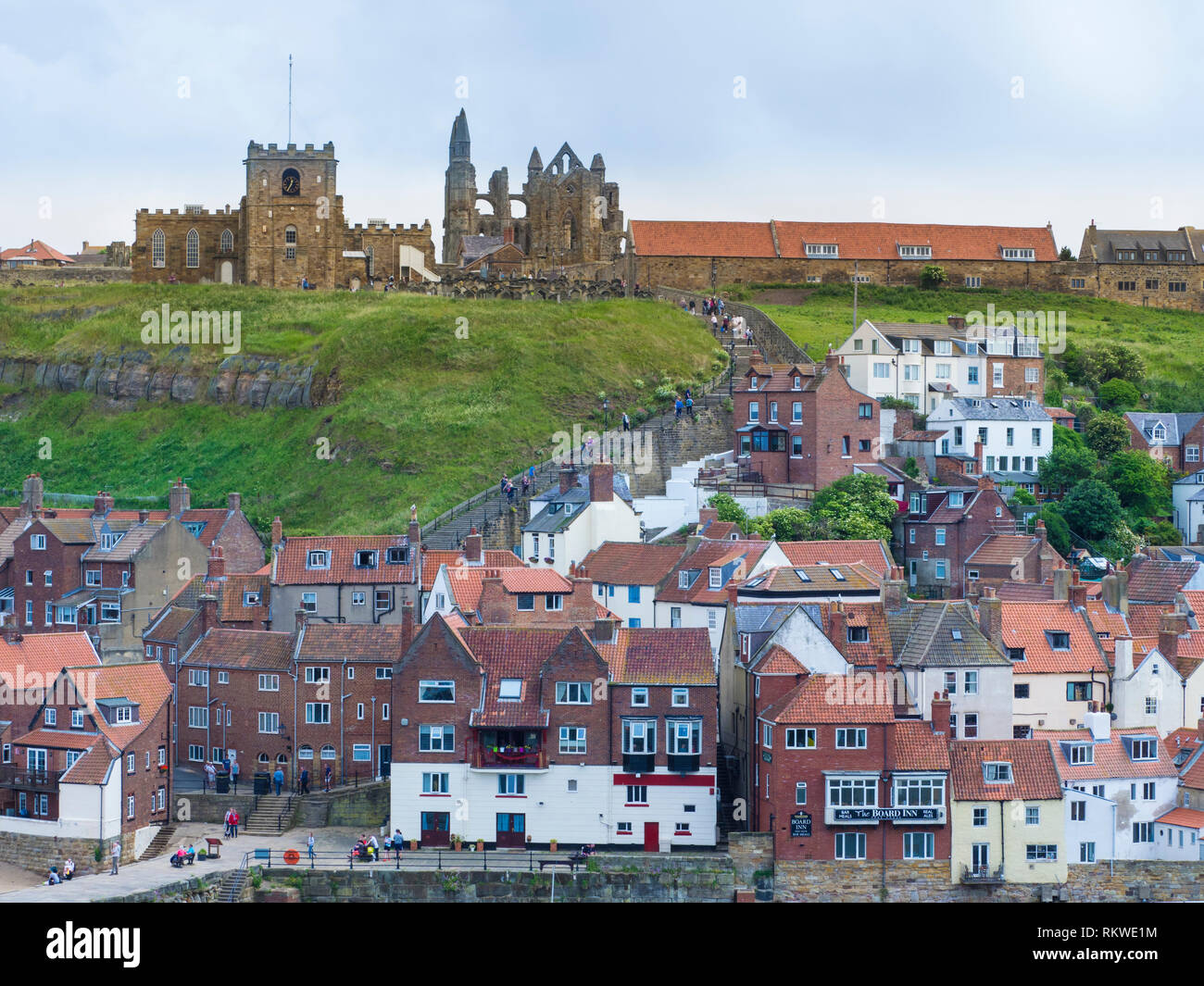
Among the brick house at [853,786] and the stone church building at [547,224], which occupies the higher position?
the stone church building at [547,224]

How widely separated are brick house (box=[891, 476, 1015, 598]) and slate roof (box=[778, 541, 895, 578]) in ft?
21.2

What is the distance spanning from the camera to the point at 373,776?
62.1 metres

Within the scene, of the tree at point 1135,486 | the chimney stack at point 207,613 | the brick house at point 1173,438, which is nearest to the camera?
the chimney stack at point 207,613

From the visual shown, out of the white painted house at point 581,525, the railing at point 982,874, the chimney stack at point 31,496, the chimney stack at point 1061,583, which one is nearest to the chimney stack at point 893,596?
the chimney stack at point 1061,583

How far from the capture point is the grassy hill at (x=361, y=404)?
88625mm

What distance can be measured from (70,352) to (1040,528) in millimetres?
55866

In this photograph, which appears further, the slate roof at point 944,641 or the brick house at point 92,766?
the slate roof at point 944,641

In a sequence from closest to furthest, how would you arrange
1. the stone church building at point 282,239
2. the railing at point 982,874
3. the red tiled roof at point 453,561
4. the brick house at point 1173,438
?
the railing at point 982,874 < the red tiled roof at point 453,561 < the brick house at point 1173,438 < the stone church building at point 282,239

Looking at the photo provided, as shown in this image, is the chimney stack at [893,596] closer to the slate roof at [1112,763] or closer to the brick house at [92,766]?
the slate roof at [1112,763]

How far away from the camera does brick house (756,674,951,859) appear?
55.9 meters

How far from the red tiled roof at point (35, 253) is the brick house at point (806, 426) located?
8263 centimetres

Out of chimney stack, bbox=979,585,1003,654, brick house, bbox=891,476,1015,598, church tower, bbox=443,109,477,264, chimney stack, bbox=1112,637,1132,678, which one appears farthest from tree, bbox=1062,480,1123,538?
church tower, bbox=443,109,477,264

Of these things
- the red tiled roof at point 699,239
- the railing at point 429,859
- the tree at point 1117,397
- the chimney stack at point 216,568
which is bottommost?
the railing at point 429,859

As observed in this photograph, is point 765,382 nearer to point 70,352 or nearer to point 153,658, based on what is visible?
point 153,658
